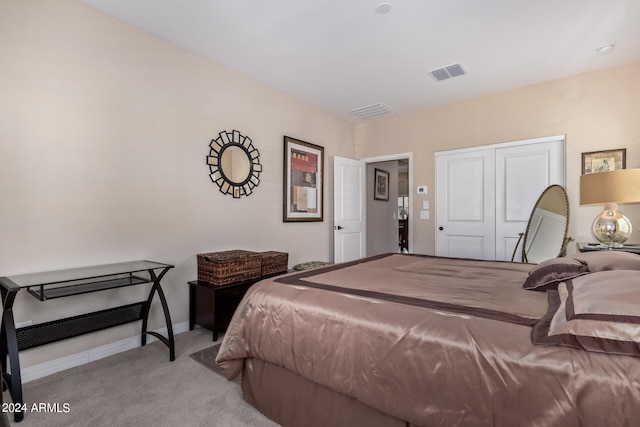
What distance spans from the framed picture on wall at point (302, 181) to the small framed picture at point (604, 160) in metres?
3.19

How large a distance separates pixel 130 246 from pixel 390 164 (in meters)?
4.83

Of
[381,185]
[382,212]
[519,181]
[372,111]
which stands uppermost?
[372,111]

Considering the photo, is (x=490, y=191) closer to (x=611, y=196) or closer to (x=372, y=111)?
(x=611, y=196)

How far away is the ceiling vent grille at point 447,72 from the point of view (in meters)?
3.31

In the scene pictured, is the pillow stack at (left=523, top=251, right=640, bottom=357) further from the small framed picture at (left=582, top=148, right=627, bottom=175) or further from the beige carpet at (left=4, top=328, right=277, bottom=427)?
the small framed picture at (left=582, top=148, right=627, bottom=175)

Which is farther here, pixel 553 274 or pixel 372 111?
pixel 372 111

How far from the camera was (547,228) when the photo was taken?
3596 mm

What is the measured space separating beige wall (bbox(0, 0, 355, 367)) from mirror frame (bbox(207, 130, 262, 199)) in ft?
0.27

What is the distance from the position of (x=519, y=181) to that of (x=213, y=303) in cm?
385

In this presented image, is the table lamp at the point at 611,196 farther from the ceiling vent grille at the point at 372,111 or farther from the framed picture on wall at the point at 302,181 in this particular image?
the framed picture on wall at the point at 302,181

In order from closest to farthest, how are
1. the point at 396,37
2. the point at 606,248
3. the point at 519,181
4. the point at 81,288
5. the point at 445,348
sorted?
1. the point at 445,348
2. the point at 81,288
3. the point at 396,37
4. the point at 606,248
5. the point at 519,181

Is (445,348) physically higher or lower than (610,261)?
lower

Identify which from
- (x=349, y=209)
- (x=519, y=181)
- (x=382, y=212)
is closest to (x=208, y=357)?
(x=349, y=209)

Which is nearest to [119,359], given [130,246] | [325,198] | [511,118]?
[130,246]
